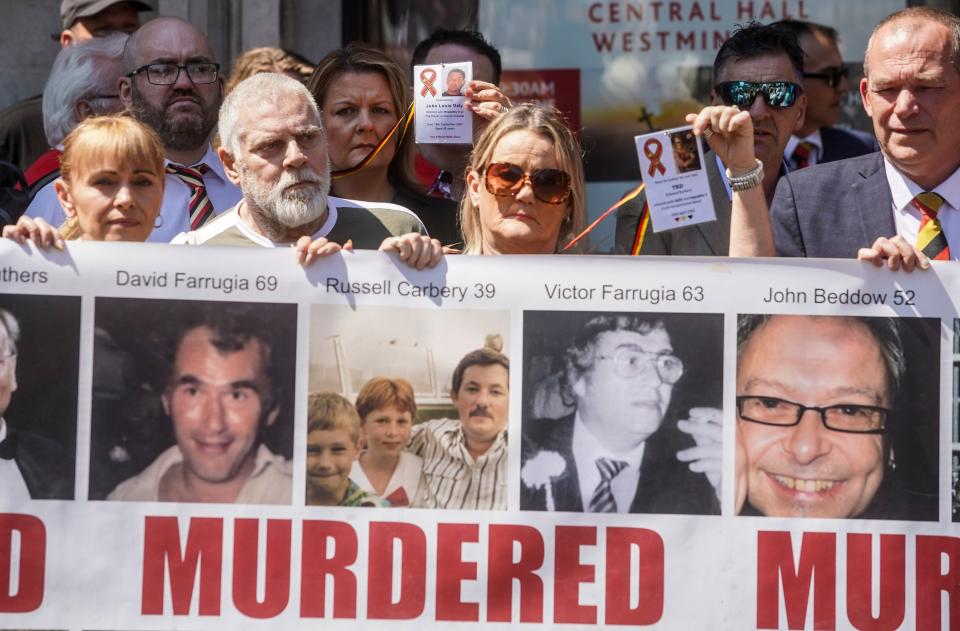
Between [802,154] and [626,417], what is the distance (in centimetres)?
304

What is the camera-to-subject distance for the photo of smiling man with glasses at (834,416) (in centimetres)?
362

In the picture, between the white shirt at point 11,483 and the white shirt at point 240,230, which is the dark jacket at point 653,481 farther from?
the white shirt at point 11,483

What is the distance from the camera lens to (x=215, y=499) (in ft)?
11.9

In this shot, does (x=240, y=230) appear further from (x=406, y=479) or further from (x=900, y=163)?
(x=900, y=163)

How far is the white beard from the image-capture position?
414 cm

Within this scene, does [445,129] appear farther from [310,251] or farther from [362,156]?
[310,251]

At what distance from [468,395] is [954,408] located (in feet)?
3.62

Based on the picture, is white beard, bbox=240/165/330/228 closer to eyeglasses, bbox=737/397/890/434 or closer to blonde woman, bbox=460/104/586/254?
blonde woman, bbox=460/104/586/254

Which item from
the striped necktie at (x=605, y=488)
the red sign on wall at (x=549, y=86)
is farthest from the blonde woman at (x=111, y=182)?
the red sign on wall at (x=549, y=86)

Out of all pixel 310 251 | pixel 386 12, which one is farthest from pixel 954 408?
pixel 386 12

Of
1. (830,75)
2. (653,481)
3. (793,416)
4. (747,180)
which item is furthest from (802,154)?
(653,481)

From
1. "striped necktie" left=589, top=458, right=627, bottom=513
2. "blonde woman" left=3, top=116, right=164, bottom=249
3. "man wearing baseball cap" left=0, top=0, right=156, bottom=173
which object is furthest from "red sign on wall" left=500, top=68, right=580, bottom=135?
"striped necktie" left=589, top=458, right=627, bottom=513

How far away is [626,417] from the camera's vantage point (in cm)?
365

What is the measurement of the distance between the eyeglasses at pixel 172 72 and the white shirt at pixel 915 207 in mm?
2402
